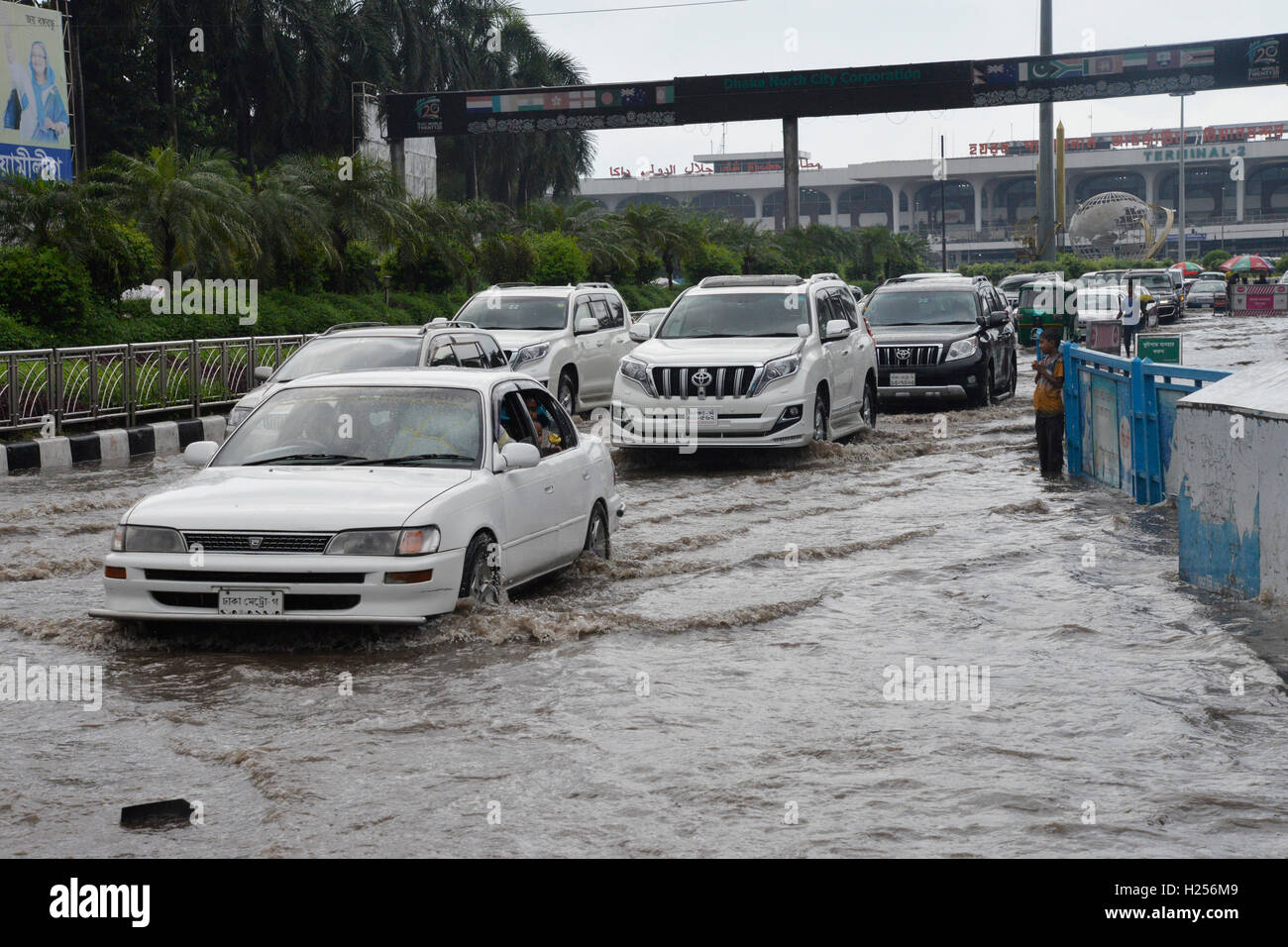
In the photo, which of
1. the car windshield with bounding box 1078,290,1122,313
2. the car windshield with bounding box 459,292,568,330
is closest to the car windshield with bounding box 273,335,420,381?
the car windshield with bounding box 459,292,568,330

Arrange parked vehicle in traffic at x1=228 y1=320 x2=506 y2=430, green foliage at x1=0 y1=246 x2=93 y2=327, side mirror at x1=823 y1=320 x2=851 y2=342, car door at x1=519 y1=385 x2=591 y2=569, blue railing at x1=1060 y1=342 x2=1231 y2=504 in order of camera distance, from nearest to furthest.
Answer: car door at x1=519 y1=385 x2=591 y2=569 → blue railing at x1=1060 y1=342 x2=1231 y2=504 → parked vehicle in traffic at x1=228 y1=320 x2=506 y2=430 → side mirror at x1=823 y1=320 x2=851 y2=342 → green foliage at x1=0 y1=246 x2=93 y2=327

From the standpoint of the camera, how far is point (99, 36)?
5203 cm

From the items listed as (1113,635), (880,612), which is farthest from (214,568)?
(1113,635)

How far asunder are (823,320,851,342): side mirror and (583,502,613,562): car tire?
7069 mm

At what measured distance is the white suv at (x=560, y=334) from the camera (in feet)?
68.2

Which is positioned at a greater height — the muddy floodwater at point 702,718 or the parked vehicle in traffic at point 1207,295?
the parked vehicle in traffic at point 1207,295

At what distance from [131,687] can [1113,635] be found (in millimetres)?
4980

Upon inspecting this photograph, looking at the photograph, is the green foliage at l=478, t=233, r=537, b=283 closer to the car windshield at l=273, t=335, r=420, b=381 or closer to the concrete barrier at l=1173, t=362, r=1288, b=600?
the car windshield at l=273, t=335, r=420, b=381

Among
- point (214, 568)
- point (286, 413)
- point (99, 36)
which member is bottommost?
point (214, 568)

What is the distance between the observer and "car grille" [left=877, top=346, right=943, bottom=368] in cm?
2292

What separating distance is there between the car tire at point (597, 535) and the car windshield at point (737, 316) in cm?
708

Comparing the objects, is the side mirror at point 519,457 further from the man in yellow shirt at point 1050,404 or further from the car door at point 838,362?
the car door at point 838,362

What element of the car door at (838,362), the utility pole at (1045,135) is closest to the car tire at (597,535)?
the car door at (838,362)
